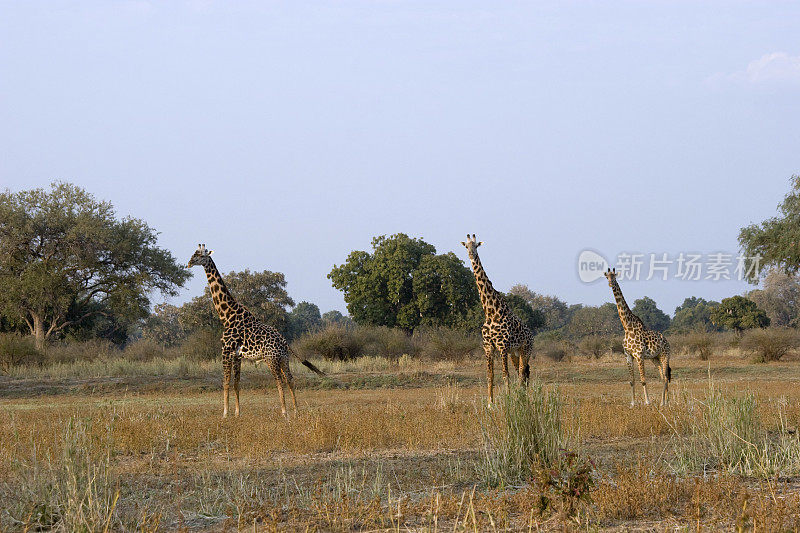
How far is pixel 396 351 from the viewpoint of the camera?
33.6 meters

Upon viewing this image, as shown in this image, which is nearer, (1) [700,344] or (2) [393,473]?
(2) [393,473]

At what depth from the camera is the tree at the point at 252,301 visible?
4869 centimetres

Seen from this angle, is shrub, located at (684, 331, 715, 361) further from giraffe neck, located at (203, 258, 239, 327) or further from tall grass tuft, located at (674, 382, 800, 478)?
tall grass tuft, located at (674, 382, 800, 478)

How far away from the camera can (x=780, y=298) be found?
7581cm

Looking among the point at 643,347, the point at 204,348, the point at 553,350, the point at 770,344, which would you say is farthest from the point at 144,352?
the point at 770,344

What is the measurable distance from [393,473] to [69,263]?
32.6 meters

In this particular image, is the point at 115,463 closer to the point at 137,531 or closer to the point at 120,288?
the point at 137,531

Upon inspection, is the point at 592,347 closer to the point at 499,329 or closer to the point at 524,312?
the point at 524,312

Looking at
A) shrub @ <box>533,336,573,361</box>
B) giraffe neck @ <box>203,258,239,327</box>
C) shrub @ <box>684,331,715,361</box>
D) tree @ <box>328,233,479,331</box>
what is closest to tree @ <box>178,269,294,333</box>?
tree @ <box>328,233,479,331</box>

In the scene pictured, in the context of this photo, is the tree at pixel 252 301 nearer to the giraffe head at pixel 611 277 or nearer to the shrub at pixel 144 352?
the shrub at pixel 144 352

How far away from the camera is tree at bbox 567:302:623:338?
69.1 m

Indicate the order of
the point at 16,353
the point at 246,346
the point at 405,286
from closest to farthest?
the point at 246,346 < the point at 16,353 < the point at 405,286

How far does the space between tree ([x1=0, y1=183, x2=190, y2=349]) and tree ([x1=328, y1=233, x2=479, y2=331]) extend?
1201 centimetres

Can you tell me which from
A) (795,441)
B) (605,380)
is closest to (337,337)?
(605,380)
